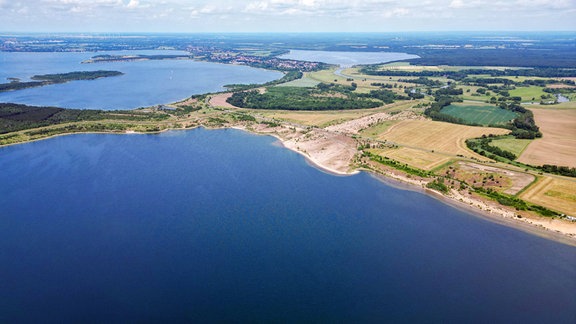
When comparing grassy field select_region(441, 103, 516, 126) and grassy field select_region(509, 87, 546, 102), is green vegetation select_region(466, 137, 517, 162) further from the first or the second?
grassy field select_region(509, 87, 546, 102)

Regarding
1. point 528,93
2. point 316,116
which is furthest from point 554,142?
point 528,93

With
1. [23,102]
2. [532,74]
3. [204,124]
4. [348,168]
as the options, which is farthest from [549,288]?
[532,74]

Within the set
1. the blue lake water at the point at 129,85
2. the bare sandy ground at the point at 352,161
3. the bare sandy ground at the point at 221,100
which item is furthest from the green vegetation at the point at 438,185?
the blue lake water at the point at 129,85

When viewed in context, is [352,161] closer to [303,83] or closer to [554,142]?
[554,142]

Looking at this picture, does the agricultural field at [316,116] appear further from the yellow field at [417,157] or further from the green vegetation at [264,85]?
the green vegetation at [264,85]

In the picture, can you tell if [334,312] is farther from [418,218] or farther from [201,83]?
[201,83]

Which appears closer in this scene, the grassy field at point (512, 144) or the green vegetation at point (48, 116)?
the grassy field at point (512, 144)

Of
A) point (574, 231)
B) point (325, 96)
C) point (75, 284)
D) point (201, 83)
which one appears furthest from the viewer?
point (201, 83)
